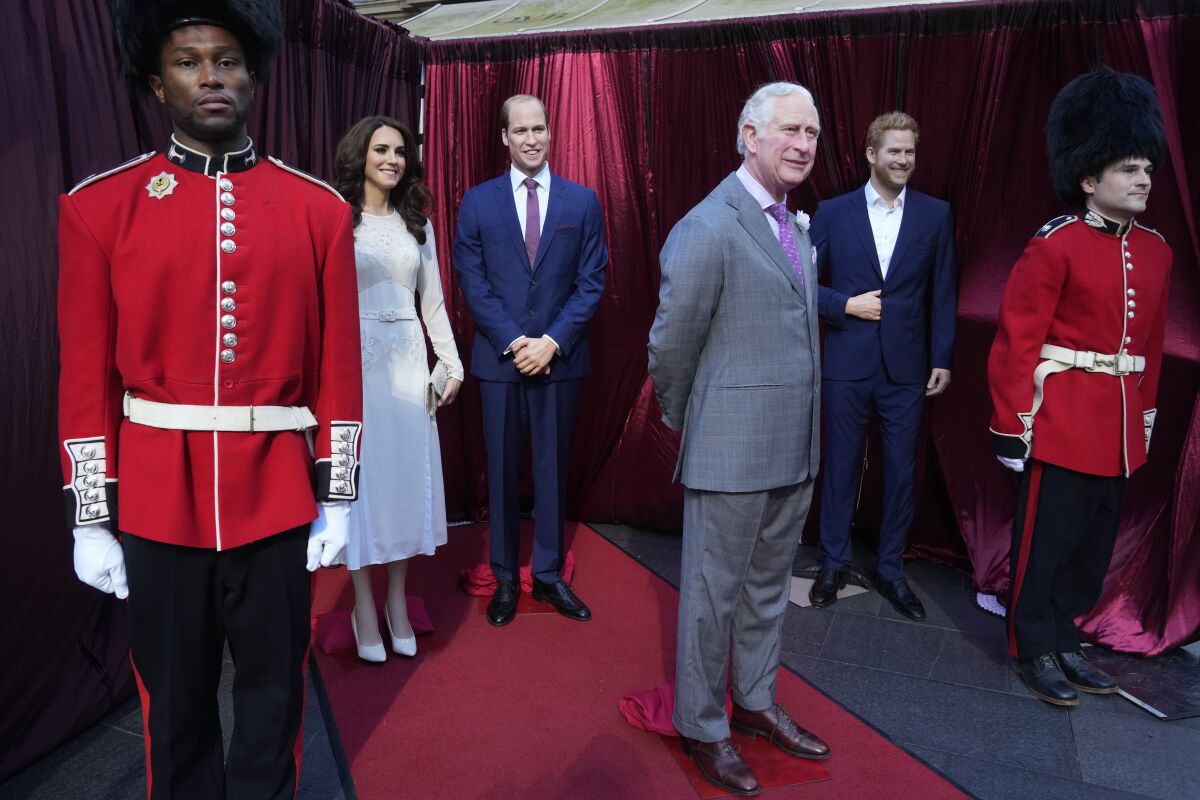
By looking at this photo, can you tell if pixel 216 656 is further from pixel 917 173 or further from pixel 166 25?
pixel 917 173

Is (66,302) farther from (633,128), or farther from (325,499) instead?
(633,128)

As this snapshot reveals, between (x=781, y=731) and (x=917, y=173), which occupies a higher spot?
(x=917, y=173)

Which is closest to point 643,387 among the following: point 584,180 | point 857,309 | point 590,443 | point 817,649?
point 590,443

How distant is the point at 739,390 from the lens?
233cm

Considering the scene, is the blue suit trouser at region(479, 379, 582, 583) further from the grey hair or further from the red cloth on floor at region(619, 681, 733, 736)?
the grey hair

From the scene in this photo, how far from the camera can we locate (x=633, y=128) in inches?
172

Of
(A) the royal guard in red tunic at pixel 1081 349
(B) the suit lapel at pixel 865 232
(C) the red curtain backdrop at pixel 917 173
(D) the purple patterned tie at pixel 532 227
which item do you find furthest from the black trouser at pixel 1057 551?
(D) the purple patterned tie at pixel 532 227

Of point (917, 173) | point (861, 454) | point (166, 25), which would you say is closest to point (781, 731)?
point (861, 454)

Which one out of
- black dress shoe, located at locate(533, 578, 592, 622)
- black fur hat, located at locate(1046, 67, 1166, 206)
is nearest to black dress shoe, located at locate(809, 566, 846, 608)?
black dress shoe, located at locate(533, 578, 592, 622)

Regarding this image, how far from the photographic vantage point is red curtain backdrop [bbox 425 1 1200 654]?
3447mm

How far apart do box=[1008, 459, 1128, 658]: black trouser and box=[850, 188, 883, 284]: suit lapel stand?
0.97 m

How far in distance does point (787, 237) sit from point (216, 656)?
61.9 inches

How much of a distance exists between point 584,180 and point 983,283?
1.74 m

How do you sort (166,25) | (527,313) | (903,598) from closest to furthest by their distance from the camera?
(166,25), (527,313), (903,598)
